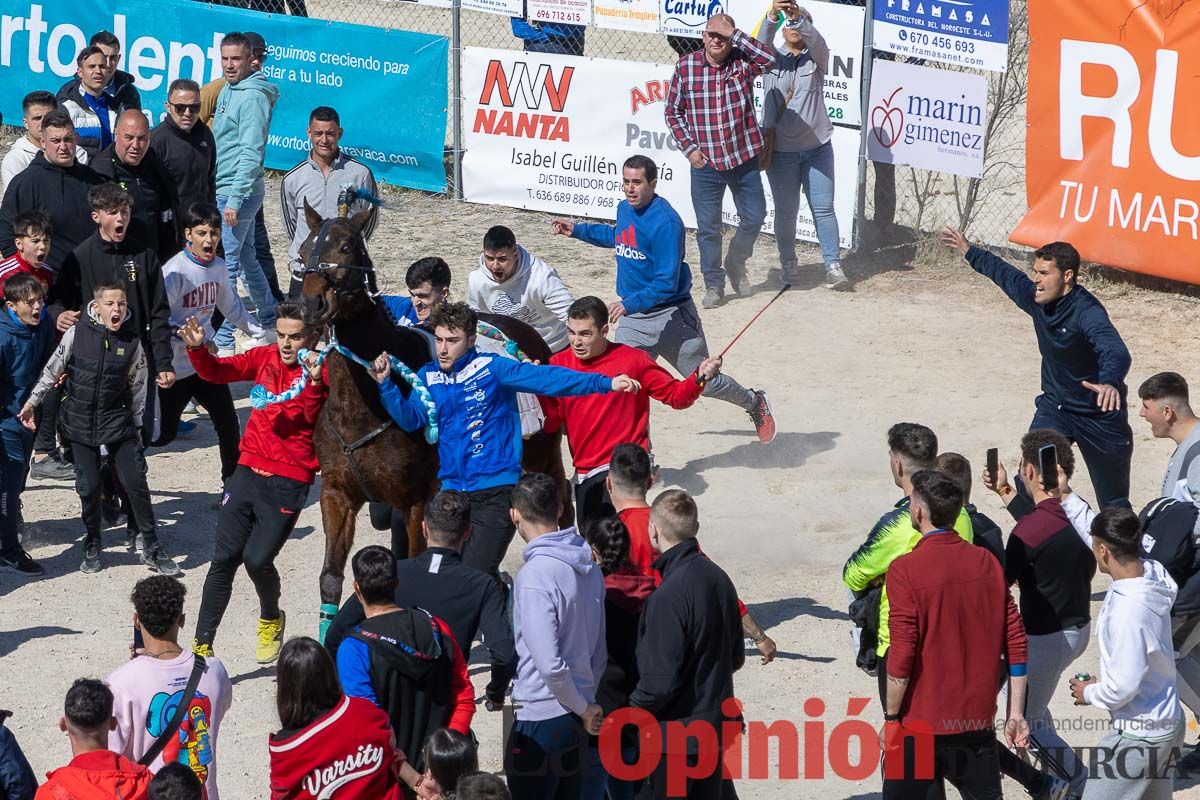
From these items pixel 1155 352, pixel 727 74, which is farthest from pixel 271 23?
pixel 1155 352

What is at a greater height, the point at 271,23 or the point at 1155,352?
the point at 271,23

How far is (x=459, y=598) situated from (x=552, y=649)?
468mm

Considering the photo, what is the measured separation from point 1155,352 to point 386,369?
707 cm

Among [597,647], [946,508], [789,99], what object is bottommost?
[597,647]

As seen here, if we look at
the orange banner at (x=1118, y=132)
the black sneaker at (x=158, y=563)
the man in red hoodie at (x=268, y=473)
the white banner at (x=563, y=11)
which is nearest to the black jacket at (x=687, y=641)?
the man in red hoodie at (x=268, y=473)

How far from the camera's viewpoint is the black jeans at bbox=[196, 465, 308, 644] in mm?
7043

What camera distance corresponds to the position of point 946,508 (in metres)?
5.16

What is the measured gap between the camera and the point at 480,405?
6812 millimetres

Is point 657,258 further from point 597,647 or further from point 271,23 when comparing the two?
point 271,23

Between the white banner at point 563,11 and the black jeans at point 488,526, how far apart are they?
811 centimetres

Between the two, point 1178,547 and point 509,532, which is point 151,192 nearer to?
point 509,532

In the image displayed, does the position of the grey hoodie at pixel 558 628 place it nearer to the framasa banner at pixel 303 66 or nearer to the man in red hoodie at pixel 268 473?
the man in red hoodie at pixel 268 473

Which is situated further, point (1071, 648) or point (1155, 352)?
point (1155, 352)

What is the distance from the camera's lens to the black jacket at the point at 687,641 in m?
5.09
